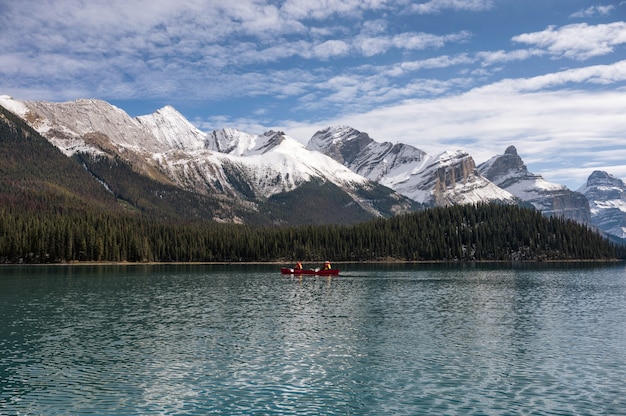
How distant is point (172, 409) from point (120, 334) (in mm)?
31014

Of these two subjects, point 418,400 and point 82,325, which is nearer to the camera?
point 418,400

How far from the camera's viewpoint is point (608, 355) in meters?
55.9

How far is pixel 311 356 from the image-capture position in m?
55.7

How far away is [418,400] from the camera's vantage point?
1617 inches

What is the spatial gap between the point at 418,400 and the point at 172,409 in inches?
669

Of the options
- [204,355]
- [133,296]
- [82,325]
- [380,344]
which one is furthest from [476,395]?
[133,296]

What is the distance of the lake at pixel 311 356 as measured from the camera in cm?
4069

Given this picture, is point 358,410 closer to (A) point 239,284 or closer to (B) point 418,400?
(B) point 418,400

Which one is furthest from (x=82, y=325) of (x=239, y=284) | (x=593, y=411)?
(x=239, y=284)

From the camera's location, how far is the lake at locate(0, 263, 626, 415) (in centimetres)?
4069

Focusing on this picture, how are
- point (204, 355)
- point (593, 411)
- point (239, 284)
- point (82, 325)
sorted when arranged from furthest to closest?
1. point (239, 284)
2. point (82, 325)
3. point (204, 355)
4. point (593, 411)

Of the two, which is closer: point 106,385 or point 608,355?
point 106,385

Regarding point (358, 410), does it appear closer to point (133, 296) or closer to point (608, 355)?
point (608, 355)

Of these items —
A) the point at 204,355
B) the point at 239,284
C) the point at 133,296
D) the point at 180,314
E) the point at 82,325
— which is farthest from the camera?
the point at 239,284
